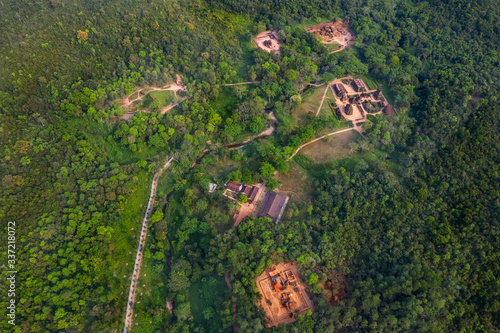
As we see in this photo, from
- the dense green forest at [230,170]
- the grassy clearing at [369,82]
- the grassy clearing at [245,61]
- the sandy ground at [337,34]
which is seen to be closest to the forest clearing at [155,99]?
the dense green forest at [230,170]

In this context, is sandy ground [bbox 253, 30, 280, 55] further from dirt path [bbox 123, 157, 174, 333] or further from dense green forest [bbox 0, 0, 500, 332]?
dirt path [bbox 123, 157, 174, 333]

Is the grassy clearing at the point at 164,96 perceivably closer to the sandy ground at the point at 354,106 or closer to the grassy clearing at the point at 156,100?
the grassy clearing at the point at 156,100

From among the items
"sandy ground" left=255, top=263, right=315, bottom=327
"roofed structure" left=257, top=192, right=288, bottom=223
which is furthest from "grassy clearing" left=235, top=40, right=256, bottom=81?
"sandy ground" left=255, top=263, right=315, bottom=327

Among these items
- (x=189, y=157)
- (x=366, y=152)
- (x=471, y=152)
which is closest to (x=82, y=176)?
(x=189, y=157)

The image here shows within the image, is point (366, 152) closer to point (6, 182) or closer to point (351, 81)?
point (351, 81)

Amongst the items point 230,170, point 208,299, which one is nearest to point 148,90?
point 230,170

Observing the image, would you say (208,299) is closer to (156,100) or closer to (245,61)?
(156,100)
